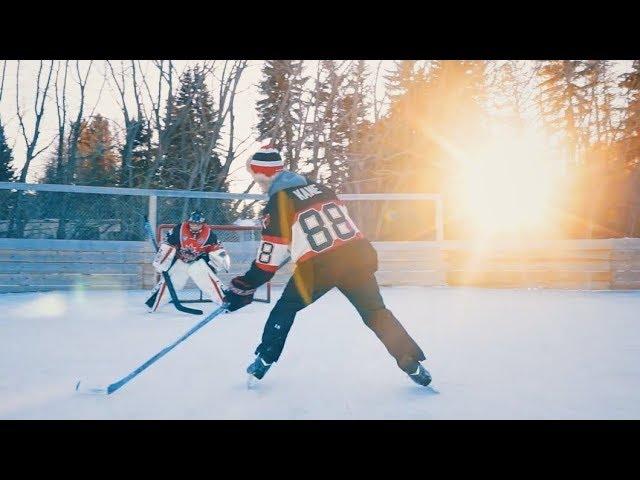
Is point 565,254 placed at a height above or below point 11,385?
above

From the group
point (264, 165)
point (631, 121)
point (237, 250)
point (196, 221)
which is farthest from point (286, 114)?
point (631, 121)

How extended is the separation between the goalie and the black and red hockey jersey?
3568 millimetres

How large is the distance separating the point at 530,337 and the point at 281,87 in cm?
1146

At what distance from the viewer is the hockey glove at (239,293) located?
2.81m

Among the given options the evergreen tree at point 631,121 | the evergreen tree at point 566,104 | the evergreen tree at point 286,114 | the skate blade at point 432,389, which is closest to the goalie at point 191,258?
the skate blade at point 432,389

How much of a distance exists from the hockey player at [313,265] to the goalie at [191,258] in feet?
11.4

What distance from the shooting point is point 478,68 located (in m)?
19.3

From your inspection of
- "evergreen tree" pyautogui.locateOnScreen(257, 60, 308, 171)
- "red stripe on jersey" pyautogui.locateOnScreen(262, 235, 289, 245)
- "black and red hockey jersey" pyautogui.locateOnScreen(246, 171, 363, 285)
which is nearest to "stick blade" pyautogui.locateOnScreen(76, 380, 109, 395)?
"black and red hockey jersey" pyautogui.locateOnScreen(246, 171, 363, 285)

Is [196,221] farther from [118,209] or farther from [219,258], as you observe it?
[118,209]

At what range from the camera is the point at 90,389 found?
8.93ft

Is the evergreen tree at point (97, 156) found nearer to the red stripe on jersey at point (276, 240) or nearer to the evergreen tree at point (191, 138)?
the evergreen tree at point (191, 138)

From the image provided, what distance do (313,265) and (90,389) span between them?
146cm
